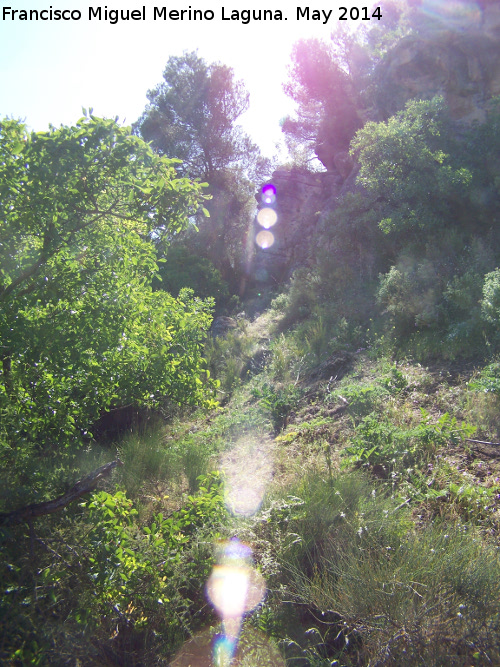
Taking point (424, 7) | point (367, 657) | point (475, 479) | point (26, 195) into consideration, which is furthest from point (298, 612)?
point (424, 7)

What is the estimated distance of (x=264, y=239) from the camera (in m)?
19.9

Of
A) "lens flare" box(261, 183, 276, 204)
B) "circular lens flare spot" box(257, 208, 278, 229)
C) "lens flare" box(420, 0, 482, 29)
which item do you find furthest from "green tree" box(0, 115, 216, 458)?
"lens flare" box(261, 183, 276, 204)

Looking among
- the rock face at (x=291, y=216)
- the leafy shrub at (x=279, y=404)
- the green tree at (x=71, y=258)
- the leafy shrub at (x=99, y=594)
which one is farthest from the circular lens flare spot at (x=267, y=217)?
the leafy shrub at (x=99, y=594)

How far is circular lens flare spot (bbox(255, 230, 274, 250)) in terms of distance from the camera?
19653mm

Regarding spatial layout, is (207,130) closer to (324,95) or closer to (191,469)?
(324,95)

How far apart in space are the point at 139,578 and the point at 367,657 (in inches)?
58.9

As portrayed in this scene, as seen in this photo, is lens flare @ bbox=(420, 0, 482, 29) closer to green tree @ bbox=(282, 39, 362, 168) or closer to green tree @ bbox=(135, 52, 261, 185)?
green tree @ bbox=(282, 39, 362, 168)

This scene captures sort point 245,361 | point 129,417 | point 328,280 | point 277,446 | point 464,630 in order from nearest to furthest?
point 464,630, point 277,446, point 129,417, point 245,361, point 328,280

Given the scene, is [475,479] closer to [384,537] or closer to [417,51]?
[384,537]

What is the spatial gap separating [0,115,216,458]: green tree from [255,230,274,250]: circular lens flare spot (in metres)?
Result: 15.7

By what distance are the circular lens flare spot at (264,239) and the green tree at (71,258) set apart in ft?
51.4

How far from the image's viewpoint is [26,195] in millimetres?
3268

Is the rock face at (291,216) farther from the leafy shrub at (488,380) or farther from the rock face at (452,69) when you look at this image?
the leafy shrub at (488,380)

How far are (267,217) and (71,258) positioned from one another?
1693cm
